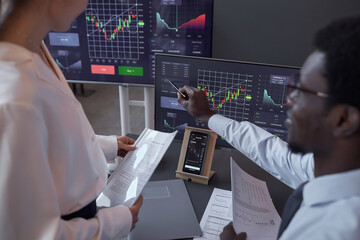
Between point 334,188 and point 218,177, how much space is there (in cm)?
73

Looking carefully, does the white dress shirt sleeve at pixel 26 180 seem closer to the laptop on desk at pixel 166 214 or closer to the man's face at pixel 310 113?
the laptop on desk at pixel 166 214

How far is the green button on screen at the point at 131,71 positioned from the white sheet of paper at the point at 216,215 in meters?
0.91

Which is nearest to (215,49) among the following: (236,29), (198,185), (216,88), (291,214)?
(236,29)

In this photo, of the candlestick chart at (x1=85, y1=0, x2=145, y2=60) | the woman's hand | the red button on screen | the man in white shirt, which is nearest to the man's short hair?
the man in white shirt

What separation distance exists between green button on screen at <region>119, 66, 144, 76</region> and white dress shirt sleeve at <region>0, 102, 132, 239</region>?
47.5 inches

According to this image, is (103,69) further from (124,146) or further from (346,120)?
(346,120)

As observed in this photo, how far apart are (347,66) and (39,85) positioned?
26.6 inches

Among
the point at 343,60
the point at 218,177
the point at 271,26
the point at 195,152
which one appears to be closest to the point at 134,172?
the point at 195,152

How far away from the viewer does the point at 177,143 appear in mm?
1721

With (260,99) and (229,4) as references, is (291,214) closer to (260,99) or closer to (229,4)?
(260,99)

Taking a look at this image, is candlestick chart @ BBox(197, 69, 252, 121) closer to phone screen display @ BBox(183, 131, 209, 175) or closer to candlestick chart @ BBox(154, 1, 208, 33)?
phone screen display @ BBox(183, 131, 209, 175)

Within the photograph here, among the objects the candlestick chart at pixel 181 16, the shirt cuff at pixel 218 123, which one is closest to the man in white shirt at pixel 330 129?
the shirt cuff at pixel 218 123

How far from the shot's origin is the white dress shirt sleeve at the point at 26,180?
29.2 inches

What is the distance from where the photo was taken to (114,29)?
189 centimetres
